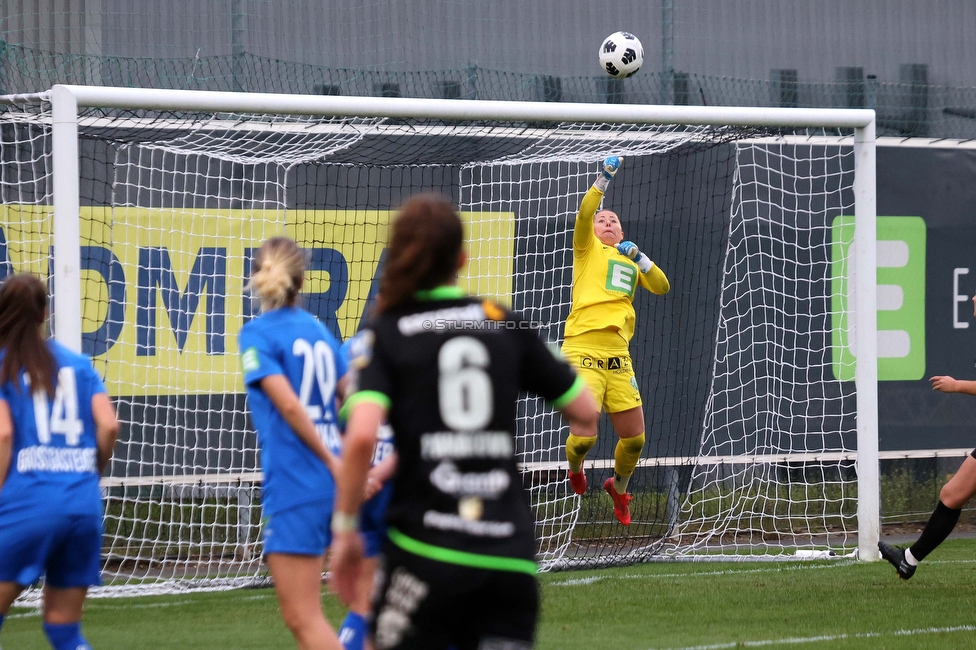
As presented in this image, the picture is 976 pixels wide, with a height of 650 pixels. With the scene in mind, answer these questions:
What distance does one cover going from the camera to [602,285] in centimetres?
810

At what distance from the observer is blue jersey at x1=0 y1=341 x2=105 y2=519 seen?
396cm

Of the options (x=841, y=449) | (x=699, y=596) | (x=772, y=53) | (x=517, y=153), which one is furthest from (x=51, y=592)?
(x=772, y=53)

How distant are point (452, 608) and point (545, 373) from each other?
62cm

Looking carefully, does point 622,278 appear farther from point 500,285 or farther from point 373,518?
point 373,518

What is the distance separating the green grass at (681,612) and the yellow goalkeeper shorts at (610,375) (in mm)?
1187

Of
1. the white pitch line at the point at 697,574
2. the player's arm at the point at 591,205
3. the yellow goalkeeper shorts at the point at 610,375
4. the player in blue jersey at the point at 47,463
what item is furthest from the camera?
the yellow goalkeeper shorts at the point at 610,375

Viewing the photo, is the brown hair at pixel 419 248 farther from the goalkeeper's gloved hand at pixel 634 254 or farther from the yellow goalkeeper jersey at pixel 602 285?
the yellow goalkeeper jersey at pixel 602 285

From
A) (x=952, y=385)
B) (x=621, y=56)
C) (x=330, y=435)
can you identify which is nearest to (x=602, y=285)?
(x=621, y=56)

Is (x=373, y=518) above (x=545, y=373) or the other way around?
the other way around

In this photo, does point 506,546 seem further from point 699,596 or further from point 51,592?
point 699,596

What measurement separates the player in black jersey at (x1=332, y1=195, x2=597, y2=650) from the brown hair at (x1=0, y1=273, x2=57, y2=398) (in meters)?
1.81

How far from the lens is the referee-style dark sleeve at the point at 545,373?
2.80 metres

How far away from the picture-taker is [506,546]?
8.66 ft

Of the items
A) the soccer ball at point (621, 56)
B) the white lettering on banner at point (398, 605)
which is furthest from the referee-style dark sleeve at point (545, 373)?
the soccer ball at point (621, 56)
